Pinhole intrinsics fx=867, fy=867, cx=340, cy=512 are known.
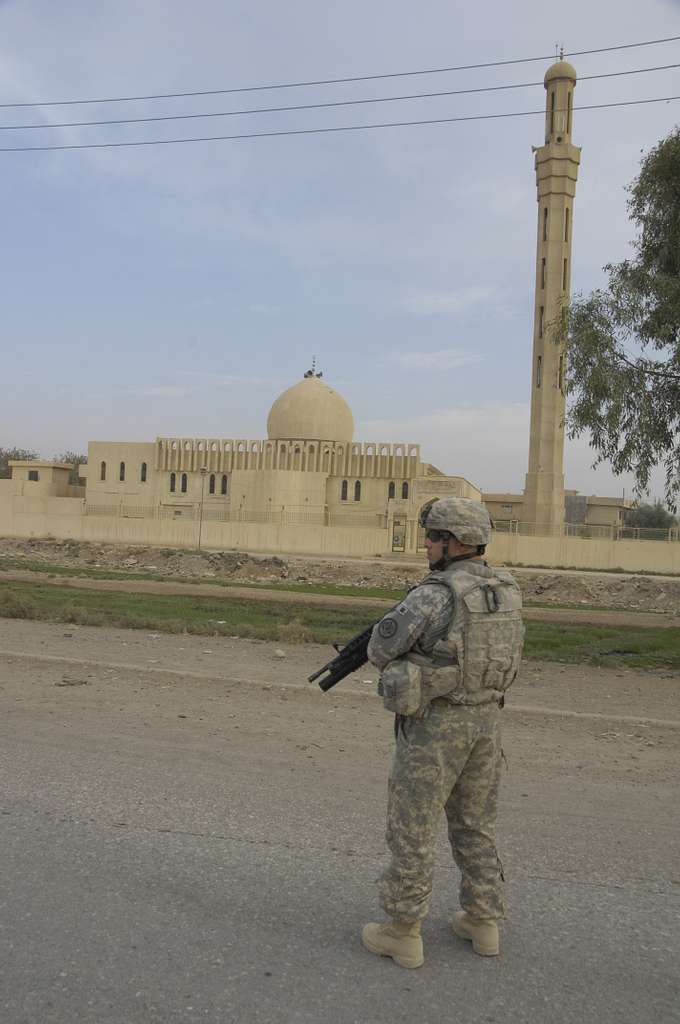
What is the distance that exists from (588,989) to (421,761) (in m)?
1.00

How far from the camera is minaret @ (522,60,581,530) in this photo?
53750 millimetres

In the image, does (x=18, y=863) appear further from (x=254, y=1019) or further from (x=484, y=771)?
(x=484, y=771)

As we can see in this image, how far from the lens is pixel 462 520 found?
3604 millimetres

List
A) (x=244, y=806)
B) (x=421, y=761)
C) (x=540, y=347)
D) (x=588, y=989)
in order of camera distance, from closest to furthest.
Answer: (x=588, y=989), (x=421, y=761), (x=244, y=806), (x=540, y=347)

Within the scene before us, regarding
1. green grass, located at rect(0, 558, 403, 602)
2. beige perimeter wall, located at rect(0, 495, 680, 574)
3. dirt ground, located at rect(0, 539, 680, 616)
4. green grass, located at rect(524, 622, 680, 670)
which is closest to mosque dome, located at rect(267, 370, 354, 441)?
beige perimeter wall, located at rect(0, 495, 680, 574)

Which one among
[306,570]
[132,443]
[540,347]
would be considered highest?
[540,347]

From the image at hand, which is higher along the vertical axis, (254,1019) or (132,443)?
(132,443)

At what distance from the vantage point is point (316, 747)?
6672mm

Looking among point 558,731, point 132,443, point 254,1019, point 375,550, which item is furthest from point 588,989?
point 132,443

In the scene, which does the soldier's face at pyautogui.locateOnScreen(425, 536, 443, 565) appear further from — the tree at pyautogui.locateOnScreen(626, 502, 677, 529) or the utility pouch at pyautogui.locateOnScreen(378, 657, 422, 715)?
the tree at pyautogui.locateOnScreen(626, 502, 677, 529)

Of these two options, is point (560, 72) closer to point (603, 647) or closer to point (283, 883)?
point (603, 647)

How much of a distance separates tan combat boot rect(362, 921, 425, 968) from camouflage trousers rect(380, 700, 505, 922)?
0.05 m

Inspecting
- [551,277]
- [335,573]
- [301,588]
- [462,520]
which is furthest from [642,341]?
[551,277]

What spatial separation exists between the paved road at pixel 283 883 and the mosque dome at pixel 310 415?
184 feet
